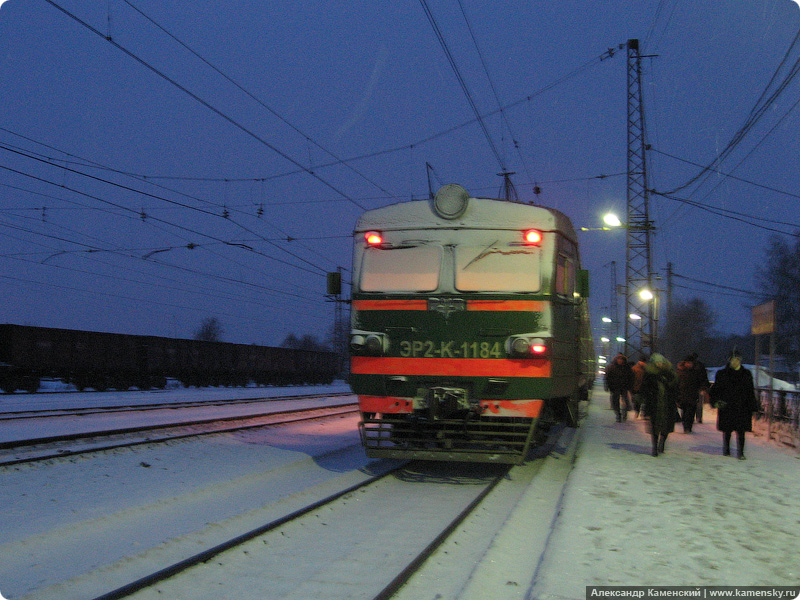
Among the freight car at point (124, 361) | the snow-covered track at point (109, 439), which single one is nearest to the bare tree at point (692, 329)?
the freight car at point (124, 361)

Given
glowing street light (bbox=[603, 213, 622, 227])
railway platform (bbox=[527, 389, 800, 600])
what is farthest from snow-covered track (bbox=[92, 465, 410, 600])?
glowing street light (bbox=[603, 213, 622, 227])

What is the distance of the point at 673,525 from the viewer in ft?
19.8

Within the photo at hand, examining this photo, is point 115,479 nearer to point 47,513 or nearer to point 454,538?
point 47,513

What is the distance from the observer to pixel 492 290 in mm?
8477

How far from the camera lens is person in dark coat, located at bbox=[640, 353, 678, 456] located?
33.5 feet

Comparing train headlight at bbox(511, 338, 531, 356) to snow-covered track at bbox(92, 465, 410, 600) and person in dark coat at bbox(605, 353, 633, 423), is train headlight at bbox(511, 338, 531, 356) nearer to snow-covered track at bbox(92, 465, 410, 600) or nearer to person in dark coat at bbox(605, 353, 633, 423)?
snow-covered track at bbox(92, 465, 410, 600)

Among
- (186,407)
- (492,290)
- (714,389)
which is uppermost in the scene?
(492,290)

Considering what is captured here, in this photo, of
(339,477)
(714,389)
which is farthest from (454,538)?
(714,389)

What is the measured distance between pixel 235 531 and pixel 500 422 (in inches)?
144

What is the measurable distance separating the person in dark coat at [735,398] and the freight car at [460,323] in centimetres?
276

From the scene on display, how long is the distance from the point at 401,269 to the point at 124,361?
2429 centimetres

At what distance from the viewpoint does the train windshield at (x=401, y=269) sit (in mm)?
8750

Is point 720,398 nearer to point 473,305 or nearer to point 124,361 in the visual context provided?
point 473,305

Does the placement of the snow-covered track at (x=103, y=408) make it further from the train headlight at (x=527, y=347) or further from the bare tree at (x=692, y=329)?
the bare tree at (x=692, y=329)
